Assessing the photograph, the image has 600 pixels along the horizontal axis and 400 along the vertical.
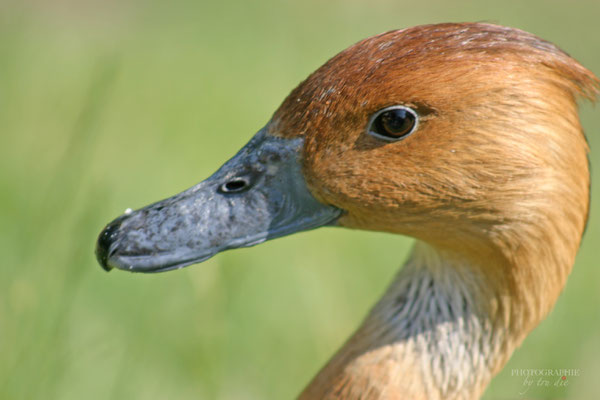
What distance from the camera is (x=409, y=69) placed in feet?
7.52

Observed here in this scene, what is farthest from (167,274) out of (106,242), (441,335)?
(441,335)

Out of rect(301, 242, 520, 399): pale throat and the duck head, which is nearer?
the duck head

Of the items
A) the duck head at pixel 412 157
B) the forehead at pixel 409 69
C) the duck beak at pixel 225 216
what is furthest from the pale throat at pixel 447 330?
the forehead at pixel 409 69

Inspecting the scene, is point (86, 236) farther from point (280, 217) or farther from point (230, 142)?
point (230, 142)

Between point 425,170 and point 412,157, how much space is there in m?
0.06

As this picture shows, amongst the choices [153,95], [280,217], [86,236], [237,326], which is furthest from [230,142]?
[280,217]

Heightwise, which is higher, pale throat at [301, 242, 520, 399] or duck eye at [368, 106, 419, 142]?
duck eye at [368, 106, 419, 142]

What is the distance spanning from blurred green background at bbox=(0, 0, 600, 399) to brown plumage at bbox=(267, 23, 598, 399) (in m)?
1.23

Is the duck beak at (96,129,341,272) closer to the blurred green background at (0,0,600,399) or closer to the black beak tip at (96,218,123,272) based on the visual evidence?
the black beak tip at (96,218,123,272)

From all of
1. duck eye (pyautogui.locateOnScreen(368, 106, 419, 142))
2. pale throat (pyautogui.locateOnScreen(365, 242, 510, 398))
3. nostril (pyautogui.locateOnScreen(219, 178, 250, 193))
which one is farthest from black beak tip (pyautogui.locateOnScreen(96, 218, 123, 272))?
pale throat (pyautogui.locateOnScreen(365, 242, 510, 398))

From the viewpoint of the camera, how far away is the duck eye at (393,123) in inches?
90.8

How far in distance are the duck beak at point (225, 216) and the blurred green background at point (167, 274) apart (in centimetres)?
87

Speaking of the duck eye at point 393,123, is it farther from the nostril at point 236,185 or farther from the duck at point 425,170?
the nostril at point 236,185

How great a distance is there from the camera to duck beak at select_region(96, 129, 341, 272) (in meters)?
2.35
